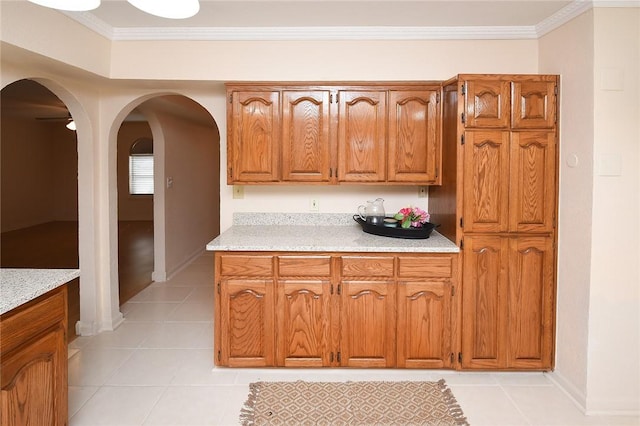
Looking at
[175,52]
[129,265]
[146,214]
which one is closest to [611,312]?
[175,52]

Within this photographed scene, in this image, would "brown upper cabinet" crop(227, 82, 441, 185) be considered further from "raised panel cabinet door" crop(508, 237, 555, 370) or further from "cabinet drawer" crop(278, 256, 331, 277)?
"raised panel cabinet door" crop(508, 237, 555, 370)

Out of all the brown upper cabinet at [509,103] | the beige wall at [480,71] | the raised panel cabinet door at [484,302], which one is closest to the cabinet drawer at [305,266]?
the beige wall at [480,71]

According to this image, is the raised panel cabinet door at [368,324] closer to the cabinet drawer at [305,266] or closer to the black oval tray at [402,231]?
the cabinet drawer at [305,266]

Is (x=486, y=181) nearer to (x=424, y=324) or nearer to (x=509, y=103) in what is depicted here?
(x=509, y=103)

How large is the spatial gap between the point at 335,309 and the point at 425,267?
2.15ft

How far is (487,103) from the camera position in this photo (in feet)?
8.87

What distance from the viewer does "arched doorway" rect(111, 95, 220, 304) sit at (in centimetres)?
507

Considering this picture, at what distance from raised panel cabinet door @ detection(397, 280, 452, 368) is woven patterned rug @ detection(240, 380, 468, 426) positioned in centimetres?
16

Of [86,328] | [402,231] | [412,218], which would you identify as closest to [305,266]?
[402,231]

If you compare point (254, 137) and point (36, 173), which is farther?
point (36, 173)

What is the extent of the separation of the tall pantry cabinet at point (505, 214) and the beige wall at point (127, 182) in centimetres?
935

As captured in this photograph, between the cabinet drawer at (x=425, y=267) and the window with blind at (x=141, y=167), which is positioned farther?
the window with blind at (x=141, y=167)

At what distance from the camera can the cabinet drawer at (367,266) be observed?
9.04 feet

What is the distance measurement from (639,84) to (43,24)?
345 centimetres
